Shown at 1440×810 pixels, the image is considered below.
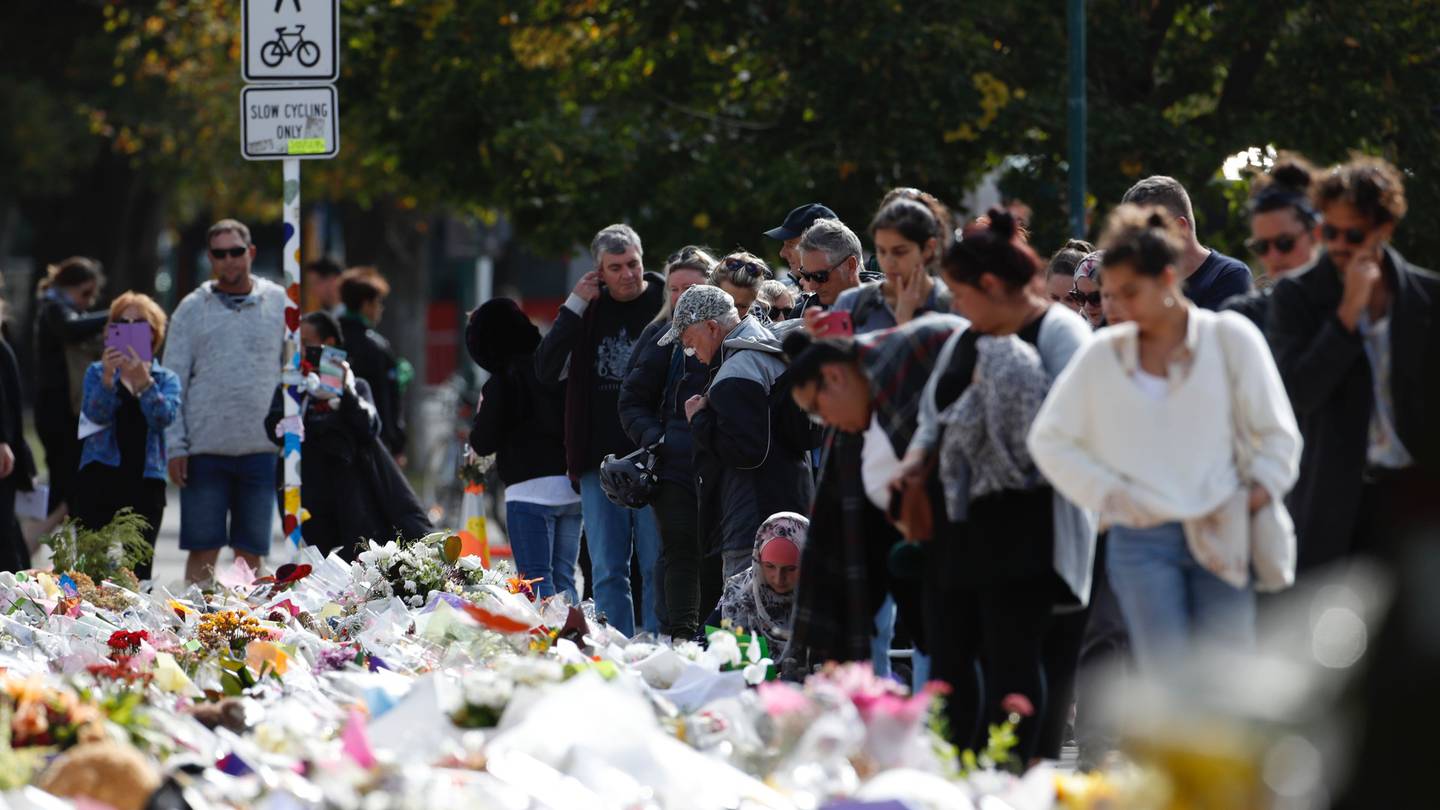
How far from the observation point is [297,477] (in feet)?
34.0

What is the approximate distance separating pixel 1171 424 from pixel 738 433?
288 centimetres

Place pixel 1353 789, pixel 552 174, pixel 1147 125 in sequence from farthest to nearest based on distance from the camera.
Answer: pixel 552 174 < pixel 1147 125 < pixel 1353 789

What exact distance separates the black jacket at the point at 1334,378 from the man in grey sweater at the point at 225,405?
6531mm

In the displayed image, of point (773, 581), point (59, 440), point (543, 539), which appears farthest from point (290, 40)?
point (773, 581)

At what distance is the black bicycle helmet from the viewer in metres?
8.92

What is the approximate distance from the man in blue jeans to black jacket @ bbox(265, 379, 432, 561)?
1.33m

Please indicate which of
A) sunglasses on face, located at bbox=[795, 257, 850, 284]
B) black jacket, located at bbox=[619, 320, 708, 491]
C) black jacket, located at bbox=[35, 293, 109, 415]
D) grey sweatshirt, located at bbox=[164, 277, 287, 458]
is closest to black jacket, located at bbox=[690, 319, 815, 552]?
black jacket, located at bbox=[619, 320, 708, 491]

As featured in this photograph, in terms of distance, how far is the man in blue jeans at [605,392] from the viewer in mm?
9680

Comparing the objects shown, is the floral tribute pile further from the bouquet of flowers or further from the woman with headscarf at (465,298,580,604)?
the woman with headscarf at (465,298,580,604)

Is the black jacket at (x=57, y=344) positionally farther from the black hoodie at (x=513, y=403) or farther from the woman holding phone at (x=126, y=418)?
the black hoodie at (x=513, y=403)

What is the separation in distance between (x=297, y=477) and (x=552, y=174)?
5.00 metres

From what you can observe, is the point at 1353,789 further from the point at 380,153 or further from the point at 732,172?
the point at 380,153

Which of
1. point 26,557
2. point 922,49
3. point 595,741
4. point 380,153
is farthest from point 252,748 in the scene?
point 380,153

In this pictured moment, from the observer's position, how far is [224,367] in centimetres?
1152
